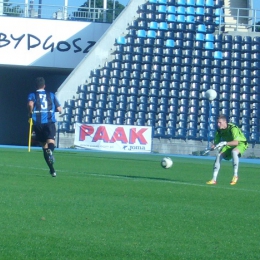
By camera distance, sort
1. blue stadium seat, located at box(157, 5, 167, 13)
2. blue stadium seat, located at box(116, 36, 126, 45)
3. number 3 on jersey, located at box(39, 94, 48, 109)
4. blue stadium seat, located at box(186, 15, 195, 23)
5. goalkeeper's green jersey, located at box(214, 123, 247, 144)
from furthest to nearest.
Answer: blue stadium seat, located at box(186, 15, 195, 23) < blue stadium seat, located at box(157, 5, 167, 13) < blue stadium seat, located at box(116, 36, 126, 45) < goalkeeper's green jersey, located at box(214, 123, 247, 144) < number 3 on jersey, located at box(39, 94, 48, 109)

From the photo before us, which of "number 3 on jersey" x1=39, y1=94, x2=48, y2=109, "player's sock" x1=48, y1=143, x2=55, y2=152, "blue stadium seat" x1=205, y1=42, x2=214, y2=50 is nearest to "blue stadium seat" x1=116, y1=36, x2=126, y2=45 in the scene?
"blue stadium seat" x1=205, y1=42, x2=214, y2=50

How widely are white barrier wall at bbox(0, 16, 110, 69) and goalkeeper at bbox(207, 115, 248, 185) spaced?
2398 cm

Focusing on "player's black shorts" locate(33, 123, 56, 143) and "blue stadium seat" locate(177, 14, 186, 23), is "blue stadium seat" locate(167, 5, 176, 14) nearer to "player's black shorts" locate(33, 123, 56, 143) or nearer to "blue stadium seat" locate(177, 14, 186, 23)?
"blue stadium seat" locate(177, 14, 186, 23)

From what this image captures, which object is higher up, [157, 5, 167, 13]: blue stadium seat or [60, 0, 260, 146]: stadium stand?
[157, 5, 167, 13]: blue stadium seat

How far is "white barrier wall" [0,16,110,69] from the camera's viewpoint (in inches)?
1487

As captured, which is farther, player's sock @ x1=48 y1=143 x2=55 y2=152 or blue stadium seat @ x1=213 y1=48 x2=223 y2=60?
blue stadium seat @ x1=213 y1=48 x2=223 y2=60

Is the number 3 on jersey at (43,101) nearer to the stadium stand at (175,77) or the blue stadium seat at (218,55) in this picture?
the stadium stand at (175,77)

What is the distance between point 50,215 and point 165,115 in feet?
92.6

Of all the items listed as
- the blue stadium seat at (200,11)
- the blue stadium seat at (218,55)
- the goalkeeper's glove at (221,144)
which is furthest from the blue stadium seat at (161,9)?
the goalkeeper's glove at (221,144)

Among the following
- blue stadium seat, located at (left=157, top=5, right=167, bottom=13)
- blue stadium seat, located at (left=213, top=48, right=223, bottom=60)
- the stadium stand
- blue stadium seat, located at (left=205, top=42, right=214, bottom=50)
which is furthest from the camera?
blue stadium seat, located at (left=157, top=5, right=167, bottom=13)

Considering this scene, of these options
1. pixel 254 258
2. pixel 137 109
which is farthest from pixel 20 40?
pixel 254 258

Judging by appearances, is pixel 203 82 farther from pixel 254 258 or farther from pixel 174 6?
pixel 254 258

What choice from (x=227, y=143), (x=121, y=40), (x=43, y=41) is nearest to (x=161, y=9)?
(x=121, y=40)

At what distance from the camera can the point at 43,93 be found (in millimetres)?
14070
